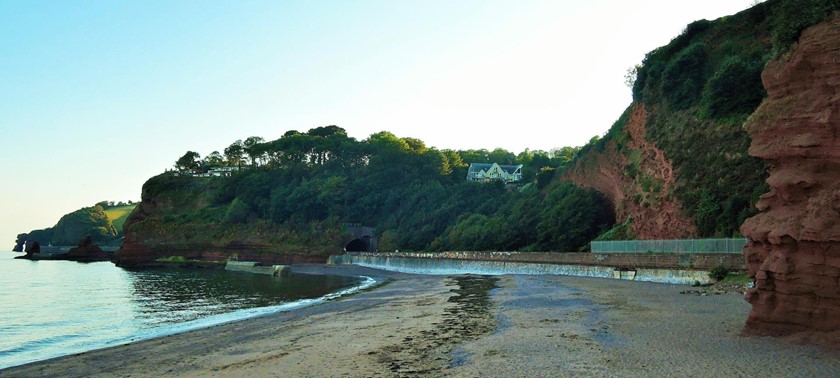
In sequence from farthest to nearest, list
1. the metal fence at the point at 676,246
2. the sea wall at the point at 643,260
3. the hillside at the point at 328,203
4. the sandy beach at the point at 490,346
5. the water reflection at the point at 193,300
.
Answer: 1. the hillside at the point at 328,203
2. the metal fence at the point at 676,246
3. the sea wall at the point at 643,260
4. the water reflection at the point at 193,300
5. the sandy beach at the point at 490,346

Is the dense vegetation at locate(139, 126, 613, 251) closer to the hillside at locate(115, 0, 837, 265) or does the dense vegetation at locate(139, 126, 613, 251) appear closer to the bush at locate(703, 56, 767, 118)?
the hillside at locate(115, 0, 837, 265)

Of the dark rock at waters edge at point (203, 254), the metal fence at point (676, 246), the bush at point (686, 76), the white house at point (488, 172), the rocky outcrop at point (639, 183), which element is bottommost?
the dark rock at waters edge at point (203, 254)

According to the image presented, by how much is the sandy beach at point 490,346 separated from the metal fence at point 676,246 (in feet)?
29.1

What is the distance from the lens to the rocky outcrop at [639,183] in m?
38.8

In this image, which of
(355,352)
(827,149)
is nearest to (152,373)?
(355,352)

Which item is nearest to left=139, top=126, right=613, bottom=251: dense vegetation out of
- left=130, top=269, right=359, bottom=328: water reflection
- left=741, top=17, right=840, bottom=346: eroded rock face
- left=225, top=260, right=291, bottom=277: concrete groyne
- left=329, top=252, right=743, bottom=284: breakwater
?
left=329, top=252, right=743, bottom=284: breakwater

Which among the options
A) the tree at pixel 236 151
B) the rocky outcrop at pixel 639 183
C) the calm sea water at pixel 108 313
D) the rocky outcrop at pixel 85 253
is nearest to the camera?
the calm sea water at pixel 108 313

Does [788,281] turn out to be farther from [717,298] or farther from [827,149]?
[717,298]

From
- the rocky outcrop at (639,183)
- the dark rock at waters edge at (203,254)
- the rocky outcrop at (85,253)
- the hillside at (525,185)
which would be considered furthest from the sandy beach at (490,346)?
the rocky outcrop at (85,253)

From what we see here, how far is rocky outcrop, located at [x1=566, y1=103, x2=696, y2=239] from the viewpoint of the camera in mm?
38825

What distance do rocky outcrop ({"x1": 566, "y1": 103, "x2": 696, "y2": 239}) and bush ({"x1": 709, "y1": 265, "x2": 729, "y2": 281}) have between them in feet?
34.5

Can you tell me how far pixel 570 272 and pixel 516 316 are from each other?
917 inches

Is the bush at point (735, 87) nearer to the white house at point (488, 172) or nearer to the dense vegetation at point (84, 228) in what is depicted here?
the white house at point (488, 172)

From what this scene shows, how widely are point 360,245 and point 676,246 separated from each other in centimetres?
7451
